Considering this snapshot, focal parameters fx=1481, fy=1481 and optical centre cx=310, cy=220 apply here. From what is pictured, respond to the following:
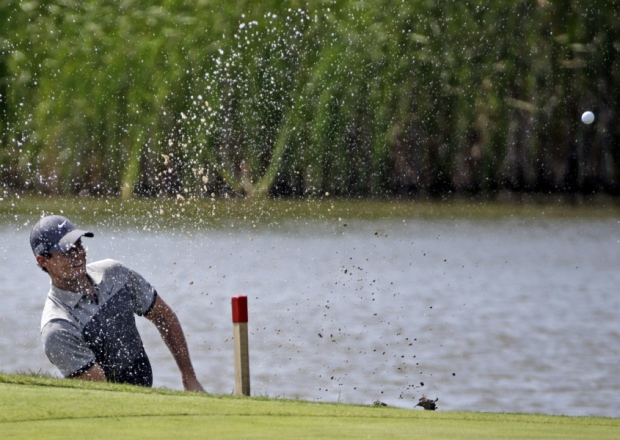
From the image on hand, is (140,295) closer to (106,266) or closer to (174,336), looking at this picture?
(106,266)

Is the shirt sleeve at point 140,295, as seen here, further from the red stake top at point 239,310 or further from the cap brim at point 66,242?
the red stake top at point 239,310

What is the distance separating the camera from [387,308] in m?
17.4

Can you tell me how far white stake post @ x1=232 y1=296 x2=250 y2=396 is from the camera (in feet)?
30.7

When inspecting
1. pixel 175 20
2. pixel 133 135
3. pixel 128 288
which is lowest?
pixel 128 288

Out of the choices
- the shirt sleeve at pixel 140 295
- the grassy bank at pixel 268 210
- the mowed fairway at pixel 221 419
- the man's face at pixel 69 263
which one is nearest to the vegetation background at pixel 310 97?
the grassy bank at pixel 268 210

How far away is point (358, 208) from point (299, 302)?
1389 cm

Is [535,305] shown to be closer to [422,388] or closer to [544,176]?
[422,388]

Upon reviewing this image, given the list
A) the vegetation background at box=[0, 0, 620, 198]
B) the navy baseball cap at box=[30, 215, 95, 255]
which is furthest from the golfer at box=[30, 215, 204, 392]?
the vegetation background at box=[0, 0, 620, 198]

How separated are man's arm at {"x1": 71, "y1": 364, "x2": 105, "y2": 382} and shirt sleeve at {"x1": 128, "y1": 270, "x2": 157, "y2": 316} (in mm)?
478

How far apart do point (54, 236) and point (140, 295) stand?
61cm

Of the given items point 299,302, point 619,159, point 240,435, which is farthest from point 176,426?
→ point 619,159

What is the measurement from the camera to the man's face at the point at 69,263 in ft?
26.3

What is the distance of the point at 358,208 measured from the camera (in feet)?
104

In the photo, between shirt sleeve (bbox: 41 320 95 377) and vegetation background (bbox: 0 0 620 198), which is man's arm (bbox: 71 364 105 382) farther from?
vegetation background (bbox: 0 0 620 198)
